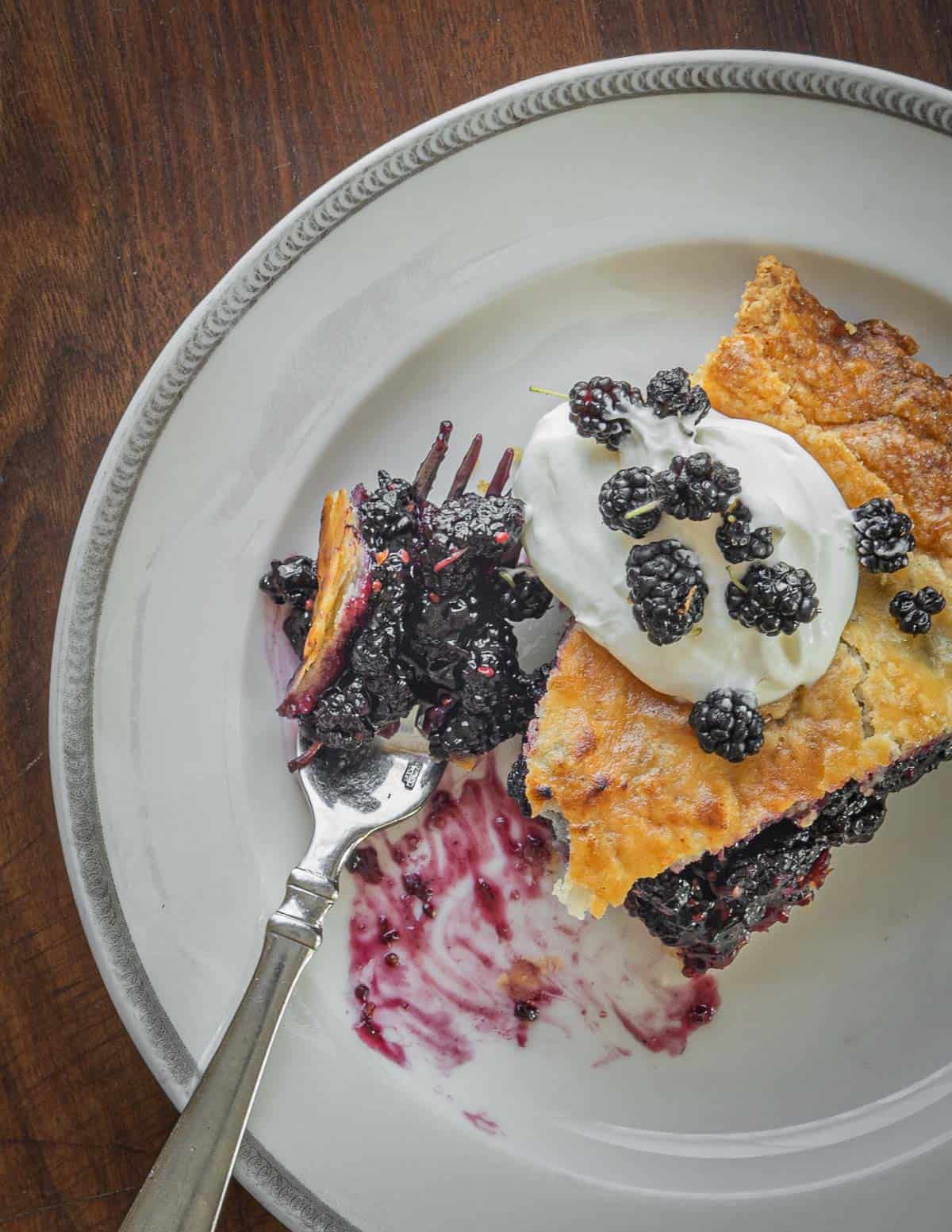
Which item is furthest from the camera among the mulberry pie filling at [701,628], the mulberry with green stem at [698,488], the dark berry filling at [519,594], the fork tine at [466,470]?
the fork tine at [466,470]

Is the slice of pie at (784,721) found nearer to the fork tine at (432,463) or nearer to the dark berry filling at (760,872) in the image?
the dark berry filling at (760,872)

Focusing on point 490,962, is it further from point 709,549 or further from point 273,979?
point 709,549

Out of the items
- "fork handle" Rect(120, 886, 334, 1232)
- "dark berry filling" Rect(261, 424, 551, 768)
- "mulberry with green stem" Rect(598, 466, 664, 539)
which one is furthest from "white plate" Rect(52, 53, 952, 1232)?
"mulberry with green stem" Rect(598, 466, 664, 539)

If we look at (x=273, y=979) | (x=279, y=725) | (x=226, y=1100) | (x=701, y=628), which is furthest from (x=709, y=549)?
(x=226, y=1100)

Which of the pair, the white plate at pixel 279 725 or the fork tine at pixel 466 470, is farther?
the fork tine at pixel 466 470

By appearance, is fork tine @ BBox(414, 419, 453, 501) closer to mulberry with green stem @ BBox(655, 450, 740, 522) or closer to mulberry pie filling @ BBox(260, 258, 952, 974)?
mulberry pie filling @ BBox(260, 258, 952, 974)

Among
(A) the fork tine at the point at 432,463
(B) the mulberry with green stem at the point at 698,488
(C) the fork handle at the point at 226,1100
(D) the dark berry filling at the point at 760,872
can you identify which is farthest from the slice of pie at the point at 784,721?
(C) the fork handle at the point at 226,1100

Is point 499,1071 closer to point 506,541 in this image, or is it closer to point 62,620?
Result: point 506,541
